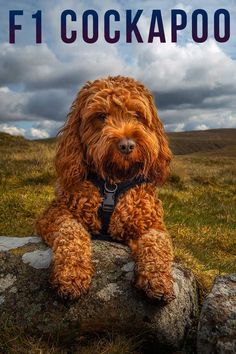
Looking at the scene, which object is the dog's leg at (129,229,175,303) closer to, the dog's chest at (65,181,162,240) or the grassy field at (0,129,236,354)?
the dog's chest at (65,181,162,240)

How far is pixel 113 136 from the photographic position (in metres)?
4.53

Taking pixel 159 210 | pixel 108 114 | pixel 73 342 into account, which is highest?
pixel 108 114

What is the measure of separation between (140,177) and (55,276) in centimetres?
124

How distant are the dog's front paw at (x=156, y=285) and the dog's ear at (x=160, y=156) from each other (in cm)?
100

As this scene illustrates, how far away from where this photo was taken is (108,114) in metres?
4.83

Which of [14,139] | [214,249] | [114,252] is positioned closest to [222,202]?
[214,249]

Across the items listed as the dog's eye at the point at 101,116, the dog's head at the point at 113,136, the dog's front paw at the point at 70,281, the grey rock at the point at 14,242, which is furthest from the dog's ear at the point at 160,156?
the grey rock at the point at 14,242

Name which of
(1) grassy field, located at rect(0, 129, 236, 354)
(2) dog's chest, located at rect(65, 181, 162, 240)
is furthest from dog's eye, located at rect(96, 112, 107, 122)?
(1) grassy field, located at rect(0, 129, 236, 354)

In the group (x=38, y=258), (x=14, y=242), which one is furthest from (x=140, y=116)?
(x=14, y=242)

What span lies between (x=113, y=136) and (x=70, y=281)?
131cm

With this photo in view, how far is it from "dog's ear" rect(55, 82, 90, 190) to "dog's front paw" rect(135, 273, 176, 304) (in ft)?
3.68

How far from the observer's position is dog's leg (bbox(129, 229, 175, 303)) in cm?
466

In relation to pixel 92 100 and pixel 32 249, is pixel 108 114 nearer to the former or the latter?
pixel 92 100

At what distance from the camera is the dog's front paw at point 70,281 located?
15.1 feet
